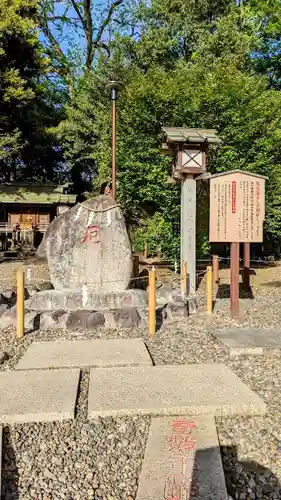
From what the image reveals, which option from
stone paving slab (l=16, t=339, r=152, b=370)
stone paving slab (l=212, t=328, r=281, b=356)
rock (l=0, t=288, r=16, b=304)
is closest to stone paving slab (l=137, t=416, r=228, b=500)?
stone paving slab (l=16, t=339, r=152, b=370)

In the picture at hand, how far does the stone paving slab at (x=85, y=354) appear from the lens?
4.28m

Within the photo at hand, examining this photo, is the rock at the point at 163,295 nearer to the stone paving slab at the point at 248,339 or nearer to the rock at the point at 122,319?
the rock at the point at 122,319

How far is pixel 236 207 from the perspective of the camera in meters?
6.62

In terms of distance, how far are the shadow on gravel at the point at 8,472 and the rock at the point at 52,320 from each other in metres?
3.16

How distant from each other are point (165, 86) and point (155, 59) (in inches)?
148

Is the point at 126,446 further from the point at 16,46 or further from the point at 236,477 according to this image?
the point at 16,46

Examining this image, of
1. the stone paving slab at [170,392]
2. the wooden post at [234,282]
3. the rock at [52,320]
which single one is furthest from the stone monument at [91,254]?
the stone paving slab at [170,392]

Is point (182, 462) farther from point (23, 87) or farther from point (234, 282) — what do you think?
point (23, 87)

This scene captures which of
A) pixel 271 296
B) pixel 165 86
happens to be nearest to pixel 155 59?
pixel 165 86

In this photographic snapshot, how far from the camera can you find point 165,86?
12.8 metres

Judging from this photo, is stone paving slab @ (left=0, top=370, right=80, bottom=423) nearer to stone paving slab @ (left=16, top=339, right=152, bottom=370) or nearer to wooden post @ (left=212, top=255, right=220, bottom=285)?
stone paving slab @ (left=16, top=339, right=152, bottom=370)

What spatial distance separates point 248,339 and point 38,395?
291cm

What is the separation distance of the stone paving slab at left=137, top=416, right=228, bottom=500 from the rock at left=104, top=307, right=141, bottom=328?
3.02 metres

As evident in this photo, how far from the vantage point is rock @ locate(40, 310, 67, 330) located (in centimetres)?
600
